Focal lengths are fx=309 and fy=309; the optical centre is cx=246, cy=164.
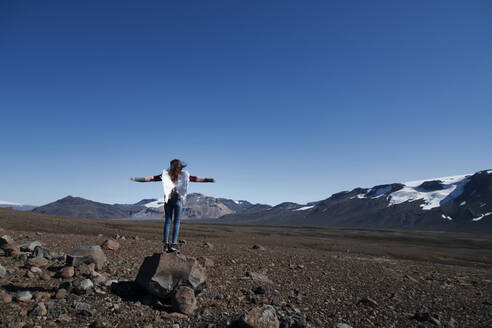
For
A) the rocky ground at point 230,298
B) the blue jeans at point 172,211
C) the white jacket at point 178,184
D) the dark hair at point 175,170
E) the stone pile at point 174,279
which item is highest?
the dark hair at point 175,170

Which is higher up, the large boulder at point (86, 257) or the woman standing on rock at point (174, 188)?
the woman standing on rock at point (174, 188)

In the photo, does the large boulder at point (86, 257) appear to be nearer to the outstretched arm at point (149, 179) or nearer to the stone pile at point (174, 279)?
the stone pile at point (174, 279)

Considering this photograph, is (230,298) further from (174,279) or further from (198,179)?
(198,179)

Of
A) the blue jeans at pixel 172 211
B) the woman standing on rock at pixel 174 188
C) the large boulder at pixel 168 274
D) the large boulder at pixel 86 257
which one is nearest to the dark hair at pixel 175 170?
the woman standing on rock at pixel 174 188

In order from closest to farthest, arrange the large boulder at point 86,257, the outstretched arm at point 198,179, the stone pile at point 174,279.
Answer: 1. the stone pile at point 174,279
2. the outstretched arm at point 198,179
3. the large boulder at point 86,257

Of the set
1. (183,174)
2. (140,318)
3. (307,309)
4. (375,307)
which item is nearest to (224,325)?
(140,318)

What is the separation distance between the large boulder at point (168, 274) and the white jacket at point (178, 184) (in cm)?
149

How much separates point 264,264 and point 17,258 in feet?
28.6

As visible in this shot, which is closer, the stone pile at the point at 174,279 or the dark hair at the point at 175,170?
the stone pile at the point at 174,279

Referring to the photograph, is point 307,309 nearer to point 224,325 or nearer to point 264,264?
point 224,325

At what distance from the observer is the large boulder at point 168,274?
22.2ft

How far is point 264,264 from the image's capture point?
13.1 meters

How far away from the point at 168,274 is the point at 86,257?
11.3ft

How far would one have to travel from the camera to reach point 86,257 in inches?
349
